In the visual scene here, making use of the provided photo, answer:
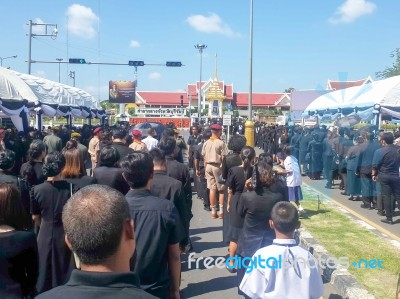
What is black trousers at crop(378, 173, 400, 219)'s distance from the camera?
921cm

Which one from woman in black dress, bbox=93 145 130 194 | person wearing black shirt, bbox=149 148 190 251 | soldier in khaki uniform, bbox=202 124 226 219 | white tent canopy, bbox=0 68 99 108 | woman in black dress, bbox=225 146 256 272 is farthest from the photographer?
white tent canopy, bbox=0 68 99 108

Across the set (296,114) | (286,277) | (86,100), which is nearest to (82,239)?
(286,277)

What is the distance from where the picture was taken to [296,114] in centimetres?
3189

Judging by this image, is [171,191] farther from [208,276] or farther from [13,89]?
[13,89]

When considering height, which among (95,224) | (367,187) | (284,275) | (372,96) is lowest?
(367,187)

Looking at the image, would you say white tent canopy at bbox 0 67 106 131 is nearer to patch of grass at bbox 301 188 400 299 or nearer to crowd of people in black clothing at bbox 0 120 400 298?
crowd of people in black clothing at bbox 0 120 400 298

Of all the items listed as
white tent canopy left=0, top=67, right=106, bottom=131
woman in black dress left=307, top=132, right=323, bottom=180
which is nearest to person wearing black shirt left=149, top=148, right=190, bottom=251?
white tent canopy left=0, top=67, right=106, bottom=131

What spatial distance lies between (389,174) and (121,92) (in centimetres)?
5016

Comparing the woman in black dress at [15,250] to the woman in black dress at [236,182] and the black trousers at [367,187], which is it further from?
the black trousers at [367,187]

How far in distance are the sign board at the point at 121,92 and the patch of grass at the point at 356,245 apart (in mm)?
48194

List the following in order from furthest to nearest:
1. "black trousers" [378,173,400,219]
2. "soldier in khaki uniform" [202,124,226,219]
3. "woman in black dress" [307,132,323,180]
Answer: "woman in black dress" [307,132,323,180] → "soldier in khaki uniform" [202,124,226,219] → "black trousers" [378,173,400,219]

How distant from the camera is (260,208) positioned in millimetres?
4562

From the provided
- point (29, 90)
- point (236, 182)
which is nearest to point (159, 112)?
point (29, 90)

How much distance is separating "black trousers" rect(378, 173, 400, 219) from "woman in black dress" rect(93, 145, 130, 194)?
18.9 ft
